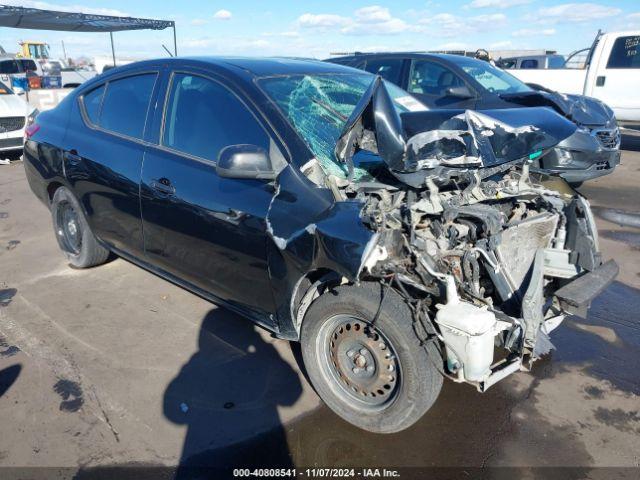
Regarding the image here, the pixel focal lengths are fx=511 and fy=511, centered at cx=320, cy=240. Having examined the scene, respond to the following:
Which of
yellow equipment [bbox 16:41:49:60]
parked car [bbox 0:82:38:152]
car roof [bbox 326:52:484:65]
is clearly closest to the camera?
car roof [bbox 326:52:484:65]

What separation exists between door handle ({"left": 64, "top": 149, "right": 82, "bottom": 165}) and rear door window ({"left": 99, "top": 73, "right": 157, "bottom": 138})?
0.32m

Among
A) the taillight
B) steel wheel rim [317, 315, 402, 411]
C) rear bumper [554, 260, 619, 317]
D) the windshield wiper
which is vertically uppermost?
the windshield wiper

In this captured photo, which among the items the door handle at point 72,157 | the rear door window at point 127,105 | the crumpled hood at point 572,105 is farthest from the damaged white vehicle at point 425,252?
the crumpled hood at point 572,105

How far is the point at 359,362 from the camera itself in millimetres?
2719

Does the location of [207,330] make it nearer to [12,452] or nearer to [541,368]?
[12,452]

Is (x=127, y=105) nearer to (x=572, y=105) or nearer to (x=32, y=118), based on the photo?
(x=32, y=118)

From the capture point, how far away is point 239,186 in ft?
9.61

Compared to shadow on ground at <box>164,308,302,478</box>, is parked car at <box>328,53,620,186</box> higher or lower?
higher

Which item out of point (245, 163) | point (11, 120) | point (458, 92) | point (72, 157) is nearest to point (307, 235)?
point (245, 163)

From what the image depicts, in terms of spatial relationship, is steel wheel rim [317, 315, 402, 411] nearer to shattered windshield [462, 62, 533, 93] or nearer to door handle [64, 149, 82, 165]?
door handle [64, 149, 82, 165]

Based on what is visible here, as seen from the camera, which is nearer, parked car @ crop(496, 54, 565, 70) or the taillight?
the taillight

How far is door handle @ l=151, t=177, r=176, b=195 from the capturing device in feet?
10.7

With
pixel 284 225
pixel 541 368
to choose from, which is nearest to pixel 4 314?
pixel 284 225

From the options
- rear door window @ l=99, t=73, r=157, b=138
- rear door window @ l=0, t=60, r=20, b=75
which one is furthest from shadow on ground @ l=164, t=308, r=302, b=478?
rear door window @ l=0, t=60, r=20, b=75
